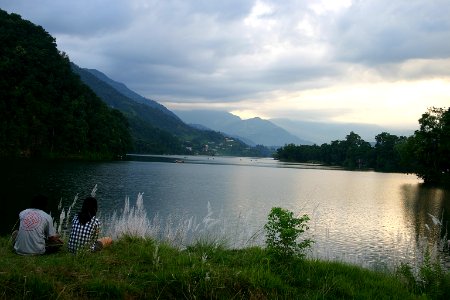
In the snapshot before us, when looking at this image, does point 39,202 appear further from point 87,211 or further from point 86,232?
point 86,232

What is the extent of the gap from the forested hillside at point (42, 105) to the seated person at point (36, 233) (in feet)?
285

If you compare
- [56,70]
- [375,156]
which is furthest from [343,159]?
[56,70]

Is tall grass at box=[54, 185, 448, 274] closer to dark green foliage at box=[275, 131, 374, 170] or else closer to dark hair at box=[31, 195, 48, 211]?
dark hair at box=[31, 195, 48, 211]

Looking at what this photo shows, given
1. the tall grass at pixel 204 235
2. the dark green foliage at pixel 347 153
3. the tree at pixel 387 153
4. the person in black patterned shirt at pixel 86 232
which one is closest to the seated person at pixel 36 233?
the person in black patterned shirt at pixel 86 232

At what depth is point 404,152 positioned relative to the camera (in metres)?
93.2

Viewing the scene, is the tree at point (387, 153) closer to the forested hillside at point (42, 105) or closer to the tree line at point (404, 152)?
the tree line at point (404, 152)

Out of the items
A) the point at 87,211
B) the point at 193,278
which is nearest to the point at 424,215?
the point at 87,211

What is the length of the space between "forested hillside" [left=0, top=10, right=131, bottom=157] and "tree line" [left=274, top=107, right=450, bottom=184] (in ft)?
260

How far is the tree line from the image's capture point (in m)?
75.6

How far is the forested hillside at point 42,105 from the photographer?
306 ft

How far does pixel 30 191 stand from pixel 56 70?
88345 millimetres

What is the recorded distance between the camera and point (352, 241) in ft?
73.8

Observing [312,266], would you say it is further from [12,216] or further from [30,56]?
[30,56]

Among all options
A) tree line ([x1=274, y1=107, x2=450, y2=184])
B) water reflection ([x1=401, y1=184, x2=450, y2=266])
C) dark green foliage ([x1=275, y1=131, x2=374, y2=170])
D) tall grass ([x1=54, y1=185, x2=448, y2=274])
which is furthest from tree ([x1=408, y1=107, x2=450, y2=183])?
dark green foliage ([x1=275, y1=131, x2=374, y2=170])
